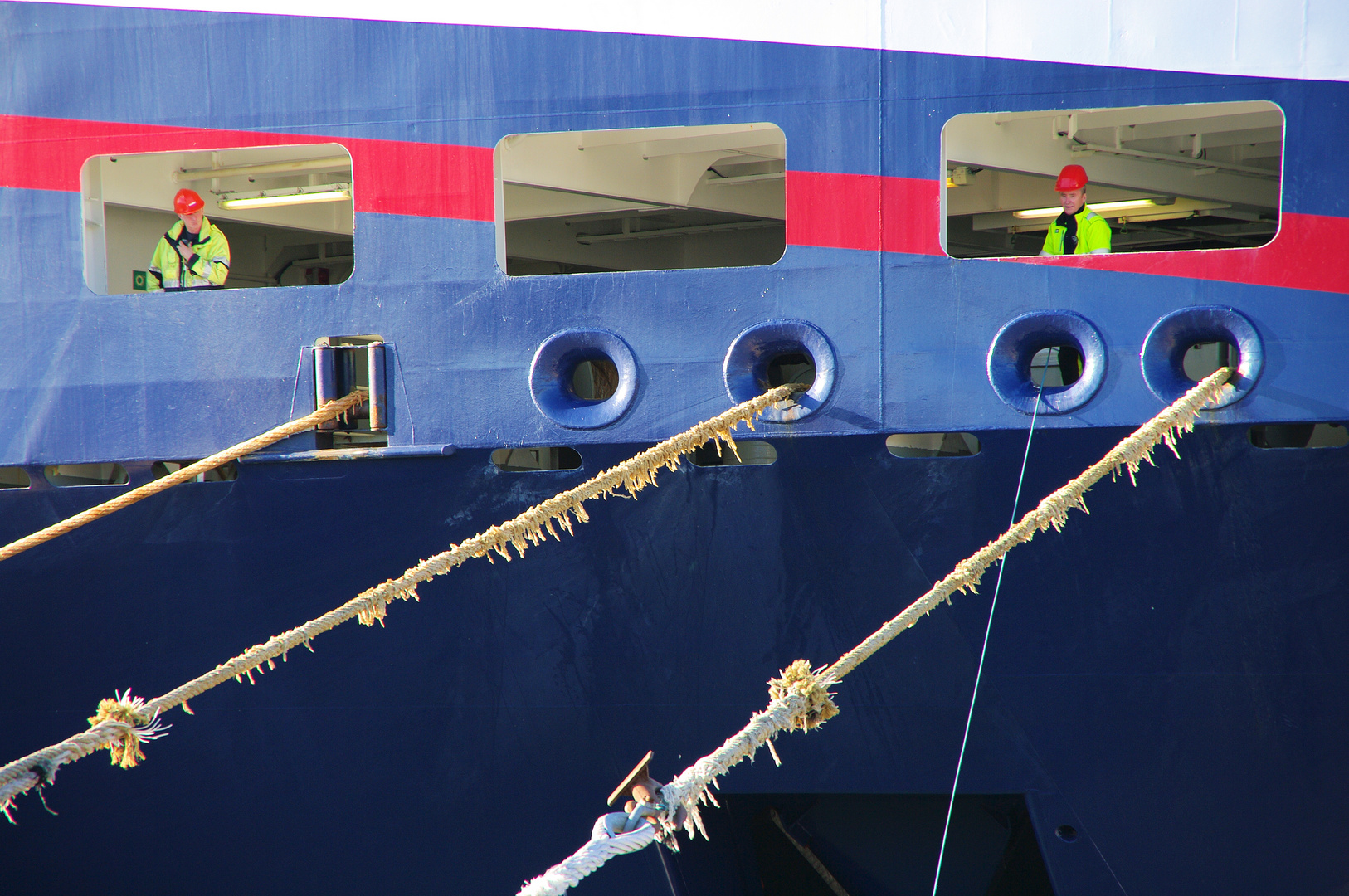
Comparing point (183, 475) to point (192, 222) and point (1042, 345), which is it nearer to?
point (192, 222)

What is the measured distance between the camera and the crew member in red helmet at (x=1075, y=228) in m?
4.82

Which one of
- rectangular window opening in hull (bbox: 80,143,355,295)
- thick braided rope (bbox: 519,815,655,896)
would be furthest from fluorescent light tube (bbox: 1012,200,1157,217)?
thick braided rope (bbox: 519,815,655,896)

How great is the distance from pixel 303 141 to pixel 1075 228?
3146 mm

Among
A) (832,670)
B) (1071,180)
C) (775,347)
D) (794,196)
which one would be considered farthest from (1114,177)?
(832,670)

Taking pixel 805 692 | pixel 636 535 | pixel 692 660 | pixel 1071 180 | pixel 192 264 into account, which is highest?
pixel 1071 180

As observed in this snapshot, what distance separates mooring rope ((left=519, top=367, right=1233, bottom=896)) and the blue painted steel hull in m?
0.21

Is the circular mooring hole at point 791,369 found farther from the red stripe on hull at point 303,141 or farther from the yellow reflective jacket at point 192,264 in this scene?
the yellow reflective jacket at point 192,264

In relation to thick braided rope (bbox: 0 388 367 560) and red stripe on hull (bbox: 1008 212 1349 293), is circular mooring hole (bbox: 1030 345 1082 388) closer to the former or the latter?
red stripe on hull (bbox: 1008 212 1349 293)

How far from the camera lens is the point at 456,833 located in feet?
16.5

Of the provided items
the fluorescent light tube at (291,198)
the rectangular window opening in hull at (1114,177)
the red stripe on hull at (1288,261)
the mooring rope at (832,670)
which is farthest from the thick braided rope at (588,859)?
the fluorescent light tube at (291,198)

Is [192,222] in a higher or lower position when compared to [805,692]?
higher

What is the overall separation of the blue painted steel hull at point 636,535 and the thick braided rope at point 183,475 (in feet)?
0.64

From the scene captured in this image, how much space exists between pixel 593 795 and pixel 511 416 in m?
1.61

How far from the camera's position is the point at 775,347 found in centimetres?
448
